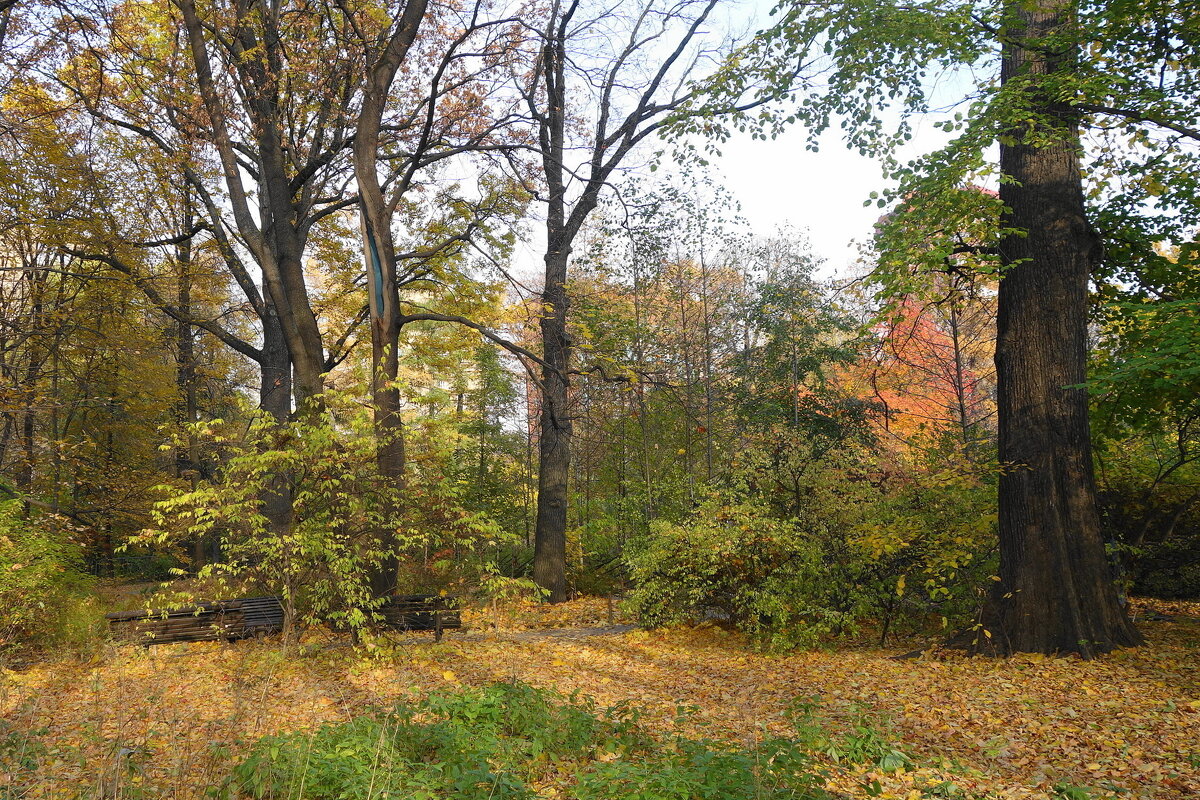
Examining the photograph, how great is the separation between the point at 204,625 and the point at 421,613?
2441mm

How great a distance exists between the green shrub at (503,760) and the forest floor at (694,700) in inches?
14.5

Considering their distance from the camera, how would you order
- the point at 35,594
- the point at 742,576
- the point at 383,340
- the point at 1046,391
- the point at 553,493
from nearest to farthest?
the point at 1046,391, the point at 35,594, the point at 742,576, the point at 383,340, the point at 553,493

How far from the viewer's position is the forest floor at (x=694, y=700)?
13.7 ft

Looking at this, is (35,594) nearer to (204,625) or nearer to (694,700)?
(204,625)

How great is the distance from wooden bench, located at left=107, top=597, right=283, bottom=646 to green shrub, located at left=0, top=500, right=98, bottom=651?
0.37 metres

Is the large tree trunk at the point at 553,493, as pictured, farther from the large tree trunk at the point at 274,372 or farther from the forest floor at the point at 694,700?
the large tree trunk at the point at 274,372

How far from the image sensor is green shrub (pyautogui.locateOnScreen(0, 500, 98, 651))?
754 centimetres

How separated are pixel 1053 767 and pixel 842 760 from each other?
4.21 feet

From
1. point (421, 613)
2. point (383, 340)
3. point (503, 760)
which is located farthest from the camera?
point (383, 340)

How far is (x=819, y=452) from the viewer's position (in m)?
14.2

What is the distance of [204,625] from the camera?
8.74m

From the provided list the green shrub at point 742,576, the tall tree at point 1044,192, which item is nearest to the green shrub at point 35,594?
the green shrub at point 742,576


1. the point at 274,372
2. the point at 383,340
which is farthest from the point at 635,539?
the point at 274,372

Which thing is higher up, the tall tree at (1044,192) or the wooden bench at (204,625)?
the tall tree at (1044,192)
